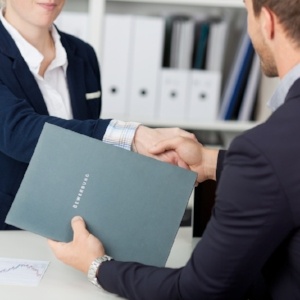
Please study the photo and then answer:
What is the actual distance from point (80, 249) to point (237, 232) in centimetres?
36

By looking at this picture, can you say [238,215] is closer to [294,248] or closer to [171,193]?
[294,248]

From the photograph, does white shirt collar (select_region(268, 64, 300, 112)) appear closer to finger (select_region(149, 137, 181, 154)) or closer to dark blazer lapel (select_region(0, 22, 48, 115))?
finger (select_region(149, 137, 181, 154))

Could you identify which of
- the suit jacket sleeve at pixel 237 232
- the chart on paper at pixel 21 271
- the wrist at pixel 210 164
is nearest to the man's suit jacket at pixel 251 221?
the suit jacket sleeve at pixel 237 232

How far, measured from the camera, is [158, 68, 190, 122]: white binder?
281 centimetres

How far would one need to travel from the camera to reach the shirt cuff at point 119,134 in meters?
1.64

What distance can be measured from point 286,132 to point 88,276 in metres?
0.48

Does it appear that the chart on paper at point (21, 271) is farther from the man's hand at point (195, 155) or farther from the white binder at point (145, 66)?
the white binder at point (145, 66)

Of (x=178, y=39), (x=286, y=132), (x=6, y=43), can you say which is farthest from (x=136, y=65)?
(x=286, y=132)

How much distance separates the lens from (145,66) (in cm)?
279

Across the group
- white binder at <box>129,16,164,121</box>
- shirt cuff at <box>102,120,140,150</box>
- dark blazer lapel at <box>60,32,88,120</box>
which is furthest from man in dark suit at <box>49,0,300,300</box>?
white binder at <box>129,16,164,121</box>

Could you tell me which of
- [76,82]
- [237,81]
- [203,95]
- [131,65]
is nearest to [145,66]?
[131,65]

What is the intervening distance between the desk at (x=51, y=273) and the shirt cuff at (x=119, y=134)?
0.89ft

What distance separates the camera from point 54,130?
135cm

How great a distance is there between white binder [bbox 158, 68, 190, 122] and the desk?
118 cm
